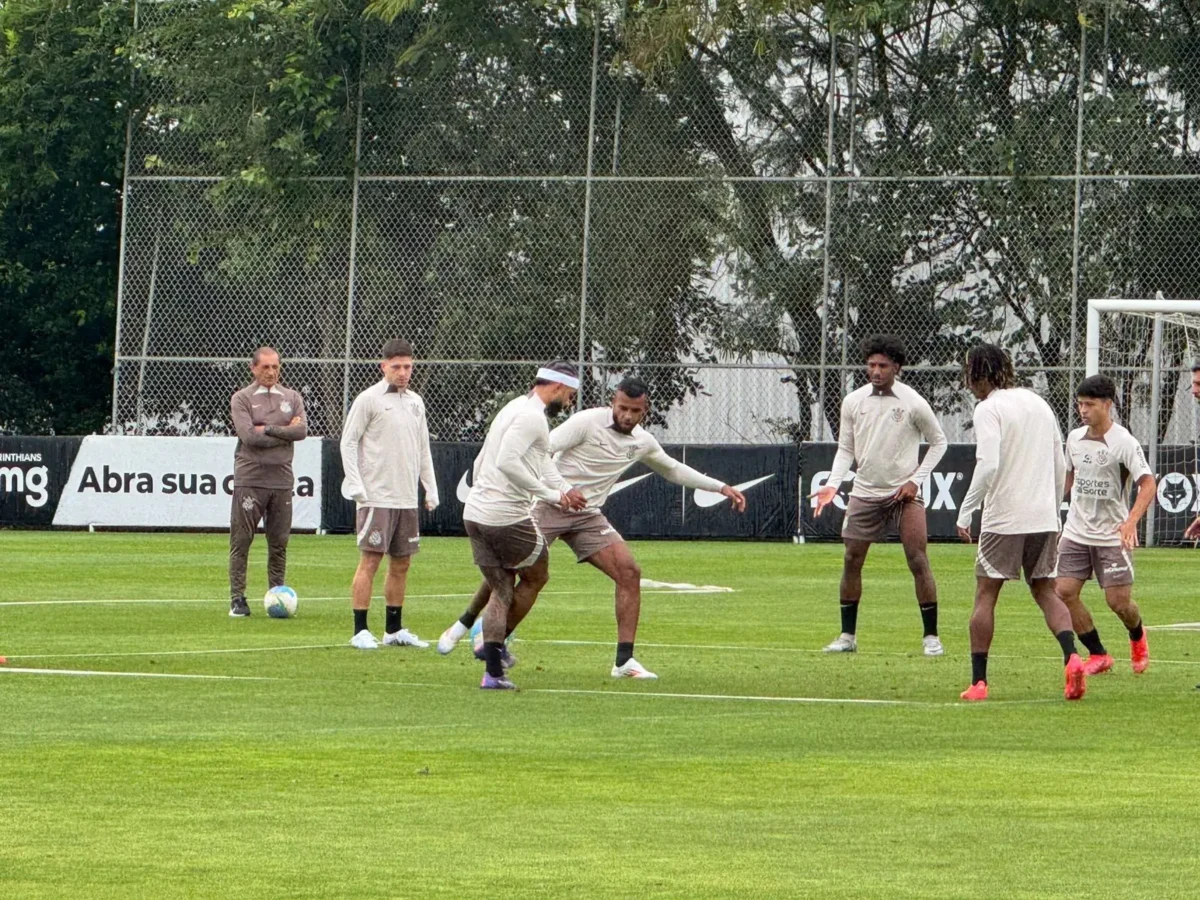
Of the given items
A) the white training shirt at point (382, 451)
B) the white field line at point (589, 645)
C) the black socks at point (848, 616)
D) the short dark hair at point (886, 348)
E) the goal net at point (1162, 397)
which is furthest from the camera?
the goal net at point (1162, 397)

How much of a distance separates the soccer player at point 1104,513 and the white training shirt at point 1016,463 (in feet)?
5.61

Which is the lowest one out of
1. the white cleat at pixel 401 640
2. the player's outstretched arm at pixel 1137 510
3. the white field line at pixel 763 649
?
the white cleat at pixel 401 640

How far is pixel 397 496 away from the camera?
1625cm

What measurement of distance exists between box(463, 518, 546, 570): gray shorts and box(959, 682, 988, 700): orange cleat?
2509 millimetres

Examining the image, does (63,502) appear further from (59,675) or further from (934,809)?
(934,809)

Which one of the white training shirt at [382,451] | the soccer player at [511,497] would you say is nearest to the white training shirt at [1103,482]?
the soccer player at [511,497]

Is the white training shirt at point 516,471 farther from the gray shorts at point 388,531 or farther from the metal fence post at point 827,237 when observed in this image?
the metal fence post at point 827,237

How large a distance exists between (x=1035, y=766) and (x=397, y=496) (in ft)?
23.5

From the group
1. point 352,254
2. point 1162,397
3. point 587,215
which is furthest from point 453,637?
point 352,254

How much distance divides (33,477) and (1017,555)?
25.3 metres

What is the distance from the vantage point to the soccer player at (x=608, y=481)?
1360cm

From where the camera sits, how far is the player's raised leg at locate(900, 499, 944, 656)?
51.5 feet

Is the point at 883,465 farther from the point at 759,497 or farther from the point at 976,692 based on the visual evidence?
the point at 759,497

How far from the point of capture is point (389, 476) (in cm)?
1625
